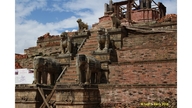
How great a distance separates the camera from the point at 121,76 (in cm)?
1403

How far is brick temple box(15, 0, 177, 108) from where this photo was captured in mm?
11797

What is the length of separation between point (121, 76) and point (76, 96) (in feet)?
9.16

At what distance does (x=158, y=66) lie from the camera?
1340 centimetres

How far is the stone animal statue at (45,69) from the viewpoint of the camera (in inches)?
557

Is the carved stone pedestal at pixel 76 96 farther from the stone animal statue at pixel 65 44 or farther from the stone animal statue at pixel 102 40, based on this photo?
the stone animal statue at pixel 65 44

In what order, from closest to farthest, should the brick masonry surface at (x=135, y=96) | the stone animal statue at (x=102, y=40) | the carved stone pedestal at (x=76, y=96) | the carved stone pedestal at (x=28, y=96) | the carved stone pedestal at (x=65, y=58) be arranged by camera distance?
the brick masonry surface at (x=135, y=96), the carved stone pedestal at (x=76, y=96), the carved stone pedestal at (x=28, y=96), the stone animal statue at (x=102, y=40), the carved stone pedestal at (x=65, y=58)

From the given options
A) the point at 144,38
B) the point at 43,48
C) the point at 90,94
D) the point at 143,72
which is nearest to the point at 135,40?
the point at 144,38

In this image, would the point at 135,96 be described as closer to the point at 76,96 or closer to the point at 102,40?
the point at 76,96

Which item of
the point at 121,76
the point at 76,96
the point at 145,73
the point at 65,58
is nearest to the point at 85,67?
Answer: the point at 76,96

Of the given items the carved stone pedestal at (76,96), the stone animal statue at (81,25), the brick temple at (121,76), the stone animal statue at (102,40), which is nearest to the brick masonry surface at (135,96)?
the brick temple at (121,76)

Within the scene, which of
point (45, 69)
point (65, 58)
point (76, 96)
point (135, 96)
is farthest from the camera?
point (65, 58)

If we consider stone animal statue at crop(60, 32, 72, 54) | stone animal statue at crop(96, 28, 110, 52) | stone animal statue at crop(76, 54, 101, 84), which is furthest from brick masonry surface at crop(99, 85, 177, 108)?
stone animal statue at crop(60, 32, 72, 54)

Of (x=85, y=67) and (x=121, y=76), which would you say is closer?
(x=85, y=67)

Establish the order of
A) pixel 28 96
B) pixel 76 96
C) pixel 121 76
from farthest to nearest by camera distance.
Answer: pixel 121 76 → pixel 28 96 → pixel 76 96
